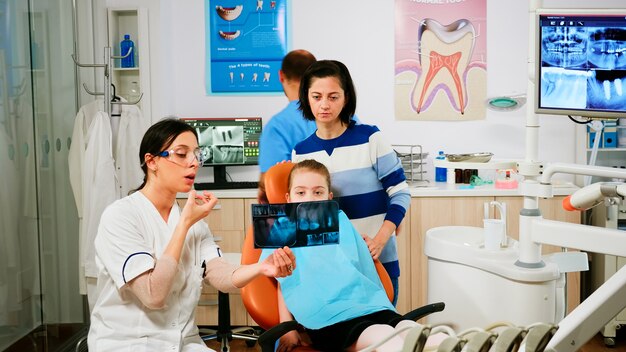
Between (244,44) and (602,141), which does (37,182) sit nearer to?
(244,44)

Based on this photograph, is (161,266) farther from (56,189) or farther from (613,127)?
(613,127)

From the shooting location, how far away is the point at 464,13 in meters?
4.16

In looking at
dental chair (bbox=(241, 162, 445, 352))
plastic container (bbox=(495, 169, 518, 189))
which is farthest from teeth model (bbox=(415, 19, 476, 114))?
dental chair (bbox=(241, 162, 445, 352))

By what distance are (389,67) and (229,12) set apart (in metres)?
1.05

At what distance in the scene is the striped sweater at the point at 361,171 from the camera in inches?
82.8

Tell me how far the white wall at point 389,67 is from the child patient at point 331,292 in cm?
219

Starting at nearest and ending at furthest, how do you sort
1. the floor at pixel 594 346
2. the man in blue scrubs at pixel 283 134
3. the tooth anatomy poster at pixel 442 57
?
the man in blue scrubs at pixel 283 134, the floor at pixel 594 346, the tooth anatomy poster at pixel 442 57

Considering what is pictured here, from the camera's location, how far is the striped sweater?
210 centimetres

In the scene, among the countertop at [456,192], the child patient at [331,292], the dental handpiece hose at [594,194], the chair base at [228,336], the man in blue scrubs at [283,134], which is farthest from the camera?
the countertop at [456,192]

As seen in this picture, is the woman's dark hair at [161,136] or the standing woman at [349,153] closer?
the woman's dark hair at [161,136]

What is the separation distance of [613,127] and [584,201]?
9.06 feet

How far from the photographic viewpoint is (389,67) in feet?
13.8

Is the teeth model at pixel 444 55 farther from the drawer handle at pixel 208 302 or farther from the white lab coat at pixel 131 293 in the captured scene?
the white lab coat at pixel 131 293

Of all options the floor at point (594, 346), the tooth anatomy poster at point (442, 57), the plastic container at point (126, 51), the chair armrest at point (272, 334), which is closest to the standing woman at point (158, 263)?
the chair armrest at point (272, 334)
